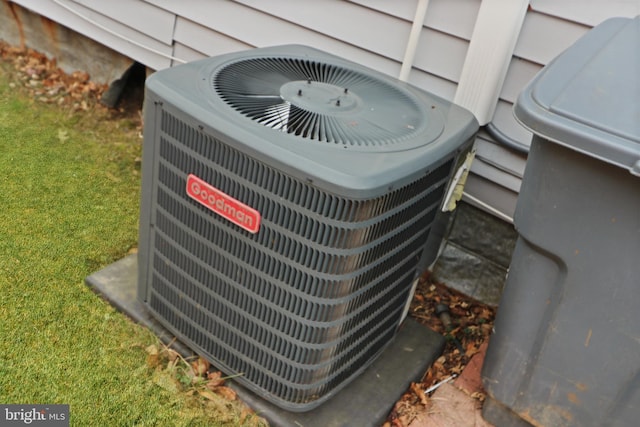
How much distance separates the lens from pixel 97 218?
253 centimetres

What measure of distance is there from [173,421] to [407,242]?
86 centimetres

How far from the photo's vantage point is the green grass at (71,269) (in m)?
1.77

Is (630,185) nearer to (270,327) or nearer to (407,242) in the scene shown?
(407,242)

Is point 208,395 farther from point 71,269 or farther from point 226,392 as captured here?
point 71,269

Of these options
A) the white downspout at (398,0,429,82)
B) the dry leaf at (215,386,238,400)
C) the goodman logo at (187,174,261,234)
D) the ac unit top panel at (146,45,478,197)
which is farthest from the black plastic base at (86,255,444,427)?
the white downspout at (398,0,429,82)

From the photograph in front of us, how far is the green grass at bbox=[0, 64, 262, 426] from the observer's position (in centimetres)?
177

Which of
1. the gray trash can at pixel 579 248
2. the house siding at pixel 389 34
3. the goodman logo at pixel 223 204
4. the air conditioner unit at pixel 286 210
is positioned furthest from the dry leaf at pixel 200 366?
the house siding at pixel 389 34

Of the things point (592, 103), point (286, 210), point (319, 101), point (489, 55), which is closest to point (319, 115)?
point (319, 101)

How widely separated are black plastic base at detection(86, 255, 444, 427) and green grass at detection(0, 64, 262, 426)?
0.17 ft

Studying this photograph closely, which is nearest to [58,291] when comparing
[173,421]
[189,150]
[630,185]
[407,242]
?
[173,421]

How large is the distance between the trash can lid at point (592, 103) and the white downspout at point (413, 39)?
2.67 ft

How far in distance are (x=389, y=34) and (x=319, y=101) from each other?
819 millimetres

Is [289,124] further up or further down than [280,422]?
further up

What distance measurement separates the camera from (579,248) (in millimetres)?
1446
